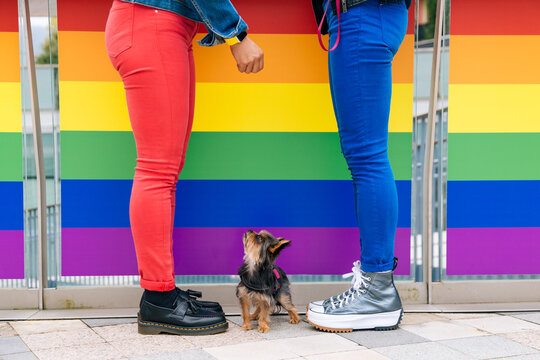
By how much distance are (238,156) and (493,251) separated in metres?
1.25

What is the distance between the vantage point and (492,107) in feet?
8.65

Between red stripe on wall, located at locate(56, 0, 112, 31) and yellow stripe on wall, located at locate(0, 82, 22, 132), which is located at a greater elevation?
red stripe on wall, located at locate(56, 0, 112, 31)

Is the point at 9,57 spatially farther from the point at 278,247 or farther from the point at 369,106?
the point at 369,106

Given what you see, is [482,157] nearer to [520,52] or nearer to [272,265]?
[520,52]

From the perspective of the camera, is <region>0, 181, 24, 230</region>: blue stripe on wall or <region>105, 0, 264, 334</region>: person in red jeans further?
<region>0, 181, 24, 230</region>: blue stripe on wall

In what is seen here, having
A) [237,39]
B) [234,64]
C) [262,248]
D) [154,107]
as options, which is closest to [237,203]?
[262,248]

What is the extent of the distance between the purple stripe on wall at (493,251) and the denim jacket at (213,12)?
1.38m

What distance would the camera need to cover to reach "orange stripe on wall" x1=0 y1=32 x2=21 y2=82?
251 centimetres

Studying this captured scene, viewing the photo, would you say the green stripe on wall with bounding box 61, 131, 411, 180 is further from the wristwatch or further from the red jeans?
the wristwatch

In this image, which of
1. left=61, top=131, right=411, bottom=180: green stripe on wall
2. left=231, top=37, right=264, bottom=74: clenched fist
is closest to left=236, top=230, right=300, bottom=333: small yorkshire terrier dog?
left=61, top=131, right=411, bottom=180: green stripe on wall

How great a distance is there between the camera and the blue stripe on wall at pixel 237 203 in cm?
258

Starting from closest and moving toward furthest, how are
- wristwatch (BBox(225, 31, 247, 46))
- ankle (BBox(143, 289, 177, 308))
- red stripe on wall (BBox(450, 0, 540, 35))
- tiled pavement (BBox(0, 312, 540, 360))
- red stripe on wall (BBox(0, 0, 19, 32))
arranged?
tiled pavement (BBox(0, 312, 540, 360)) < wristwatch (BBox(225, 31, 247, 46)) < ankle (BBox(143, 289, 177, 308)) < red stripe on wall (BBox(0, 0, 19, 32)) < red stripe on wall (BBox(450, 0, 540, 35))

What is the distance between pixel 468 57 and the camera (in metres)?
2.61

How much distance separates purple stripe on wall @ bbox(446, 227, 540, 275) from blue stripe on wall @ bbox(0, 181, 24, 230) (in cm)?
193
